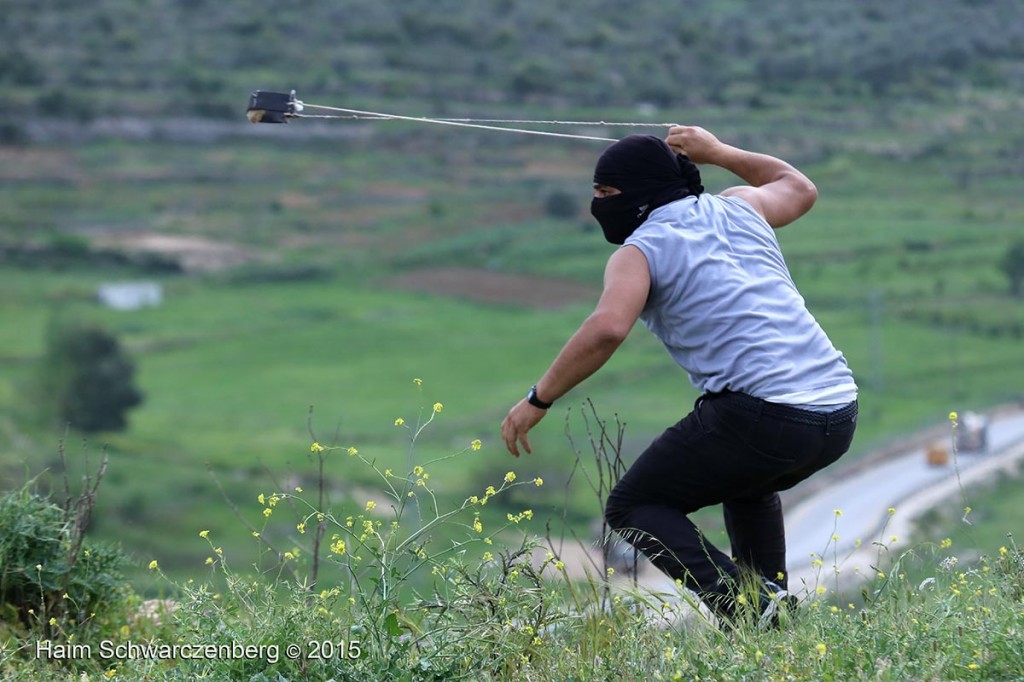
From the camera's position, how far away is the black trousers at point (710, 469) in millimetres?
3395

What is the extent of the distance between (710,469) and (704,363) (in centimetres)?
27

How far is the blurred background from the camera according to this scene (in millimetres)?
57562

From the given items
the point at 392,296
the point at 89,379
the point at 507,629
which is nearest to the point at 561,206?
the point at 392,296

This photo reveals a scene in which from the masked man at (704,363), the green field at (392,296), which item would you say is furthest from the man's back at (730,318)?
the green field at (392,296)

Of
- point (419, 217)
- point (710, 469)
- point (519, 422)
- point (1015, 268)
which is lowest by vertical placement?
point (1015, 268)

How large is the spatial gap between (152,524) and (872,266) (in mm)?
41066

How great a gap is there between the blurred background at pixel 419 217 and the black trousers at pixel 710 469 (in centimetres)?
4261

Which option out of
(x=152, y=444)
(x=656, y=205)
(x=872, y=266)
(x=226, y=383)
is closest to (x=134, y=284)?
(x=226, y=383)

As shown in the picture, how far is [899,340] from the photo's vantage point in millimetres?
63625

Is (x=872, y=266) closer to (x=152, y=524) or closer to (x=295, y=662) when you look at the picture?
(x=152, y=524)

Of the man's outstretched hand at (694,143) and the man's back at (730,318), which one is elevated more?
the man's outstretched hand at (694,143)

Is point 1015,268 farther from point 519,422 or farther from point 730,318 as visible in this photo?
point 519,422

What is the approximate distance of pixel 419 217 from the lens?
268ft

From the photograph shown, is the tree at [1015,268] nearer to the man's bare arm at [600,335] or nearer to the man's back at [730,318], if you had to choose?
the man's back at [730,318]
